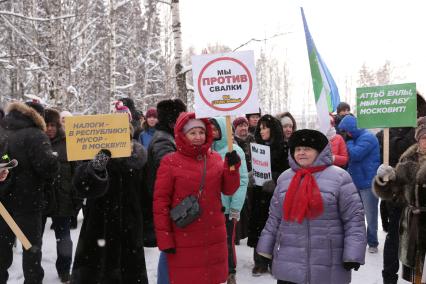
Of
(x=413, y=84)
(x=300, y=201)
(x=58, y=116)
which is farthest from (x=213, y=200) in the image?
(x=58, y=116)

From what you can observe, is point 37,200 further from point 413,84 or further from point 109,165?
point 413,84

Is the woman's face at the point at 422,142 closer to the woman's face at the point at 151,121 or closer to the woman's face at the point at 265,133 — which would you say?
the woman's face at the point at 265,133

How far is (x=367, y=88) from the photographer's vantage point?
4223 millimetres

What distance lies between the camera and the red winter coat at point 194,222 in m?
3.44

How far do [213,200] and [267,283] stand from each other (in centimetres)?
209

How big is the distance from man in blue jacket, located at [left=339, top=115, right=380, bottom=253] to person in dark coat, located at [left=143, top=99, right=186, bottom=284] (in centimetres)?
322

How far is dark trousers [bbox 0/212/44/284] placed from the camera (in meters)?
4.12

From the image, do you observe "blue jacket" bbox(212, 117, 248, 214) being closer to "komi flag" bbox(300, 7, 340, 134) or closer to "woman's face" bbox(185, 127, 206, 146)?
"komi flag" bbox(300, 7, 340, 134)

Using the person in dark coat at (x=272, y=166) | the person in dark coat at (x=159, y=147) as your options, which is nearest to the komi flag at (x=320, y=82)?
the person in dark coat at (x=272, y=166)

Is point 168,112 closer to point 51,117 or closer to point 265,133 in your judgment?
point 265,133

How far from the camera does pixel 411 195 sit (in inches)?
150

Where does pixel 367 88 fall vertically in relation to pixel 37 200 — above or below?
above

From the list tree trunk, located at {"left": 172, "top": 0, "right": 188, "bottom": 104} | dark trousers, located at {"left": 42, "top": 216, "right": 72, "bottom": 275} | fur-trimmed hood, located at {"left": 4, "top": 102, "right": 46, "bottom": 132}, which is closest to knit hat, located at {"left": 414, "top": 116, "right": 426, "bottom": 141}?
fur-trimmed hood, located at {"left": 4, "top": 102, "right": 46, "bottom": 132}

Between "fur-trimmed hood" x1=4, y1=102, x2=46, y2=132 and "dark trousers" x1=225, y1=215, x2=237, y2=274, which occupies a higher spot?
"fur-trimmed hood" x1=4, y1=102, x2=46, y2=132
